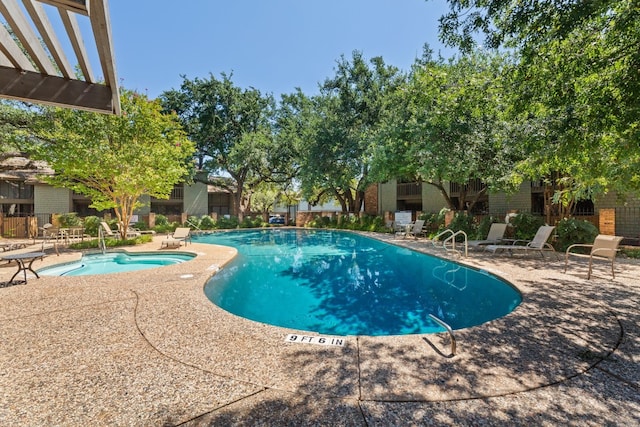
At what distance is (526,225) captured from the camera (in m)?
11.4

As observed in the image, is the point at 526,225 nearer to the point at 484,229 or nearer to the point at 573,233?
the point at 484,229

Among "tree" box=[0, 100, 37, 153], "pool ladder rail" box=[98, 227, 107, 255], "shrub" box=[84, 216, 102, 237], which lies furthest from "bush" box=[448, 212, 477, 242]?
"tree" box=[0, 100, 37, 153]

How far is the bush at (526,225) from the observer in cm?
1120

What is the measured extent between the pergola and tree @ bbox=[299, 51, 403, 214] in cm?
1700

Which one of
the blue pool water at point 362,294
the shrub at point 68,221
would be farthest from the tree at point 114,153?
the shrub at point 68,221

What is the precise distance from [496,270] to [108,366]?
7436 mm

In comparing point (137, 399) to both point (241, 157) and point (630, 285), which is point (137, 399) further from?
point (241, 157)

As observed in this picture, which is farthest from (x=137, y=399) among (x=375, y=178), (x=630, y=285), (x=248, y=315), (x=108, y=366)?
(x=375, y=178)

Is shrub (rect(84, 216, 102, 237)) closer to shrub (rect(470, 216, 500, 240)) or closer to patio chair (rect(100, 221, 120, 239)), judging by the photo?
patio chair (rect(100, 221, 120, 239))

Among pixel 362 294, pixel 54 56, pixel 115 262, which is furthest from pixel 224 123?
pixel 54 56

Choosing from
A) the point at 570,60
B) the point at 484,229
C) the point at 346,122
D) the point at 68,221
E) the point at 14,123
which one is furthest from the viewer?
the point at 346,122

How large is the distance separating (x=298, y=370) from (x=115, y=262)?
10.4m

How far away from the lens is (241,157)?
22.7 meters

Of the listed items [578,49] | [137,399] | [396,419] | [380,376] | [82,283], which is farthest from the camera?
[82,283]
